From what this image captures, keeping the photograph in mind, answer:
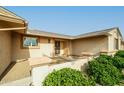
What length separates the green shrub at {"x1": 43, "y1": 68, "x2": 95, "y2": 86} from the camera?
6117mm

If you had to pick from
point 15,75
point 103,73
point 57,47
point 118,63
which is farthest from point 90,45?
point 15,75

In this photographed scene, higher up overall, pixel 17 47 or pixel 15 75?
pixel 17 47

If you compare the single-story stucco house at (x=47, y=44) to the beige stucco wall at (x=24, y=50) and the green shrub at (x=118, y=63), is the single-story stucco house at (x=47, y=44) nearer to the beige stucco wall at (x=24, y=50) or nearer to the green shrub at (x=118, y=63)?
the beige stucco wall at (x=24, y=50)

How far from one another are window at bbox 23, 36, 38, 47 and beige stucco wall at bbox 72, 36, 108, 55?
6.00 m

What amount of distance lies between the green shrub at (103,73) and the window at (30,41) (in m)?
4.90

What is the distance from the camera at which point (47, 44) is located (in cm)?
1460

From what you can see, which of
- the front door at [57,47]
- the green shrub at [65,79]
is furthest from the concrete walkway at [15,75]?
the front door at [57,47]

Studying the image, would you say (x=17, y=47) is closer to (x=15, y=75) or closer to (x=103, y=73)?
(x=15, y=75)

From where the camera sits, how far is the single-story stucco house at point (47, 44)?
1011cm

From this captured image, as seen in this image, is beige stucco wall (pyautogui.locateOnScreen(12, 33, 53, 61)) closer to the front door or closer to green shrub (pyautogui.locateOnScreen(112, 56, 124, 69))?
the front door

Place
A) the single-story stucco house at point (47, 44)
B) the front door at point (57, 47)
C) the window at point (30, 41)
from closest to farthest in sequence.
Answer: the single-story stucco house at point (47, 44), the window at point (30, 41), the front door at point (57, 47)

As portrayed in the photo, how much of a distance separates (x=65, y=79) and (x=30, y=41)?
691cm
